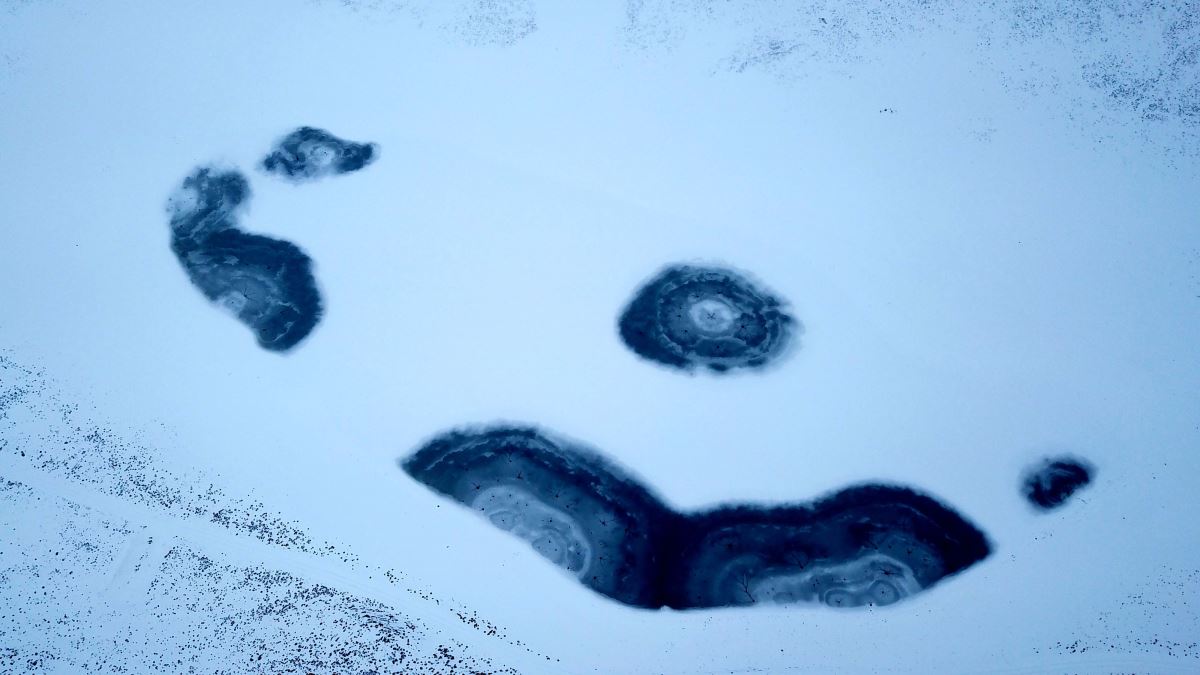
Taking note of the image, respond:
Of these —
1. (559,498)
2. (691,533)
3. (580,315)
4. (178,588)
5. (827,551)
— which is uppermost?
(580,315)

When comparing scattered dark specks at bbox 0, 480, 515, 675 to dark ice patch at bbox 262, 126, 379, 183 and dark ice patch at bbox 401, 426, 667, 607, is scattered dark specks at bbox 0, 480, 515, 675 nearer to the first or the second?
dark ice patch at bbox 401, 426, 667, 607

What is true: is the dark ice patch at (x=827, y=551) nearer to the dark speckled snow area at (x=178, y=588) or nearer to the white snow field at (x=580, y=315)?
the white snow field at (x=580, y=315)

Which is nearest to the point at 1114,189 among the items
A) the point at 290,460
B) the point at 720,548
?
the point at 720,548

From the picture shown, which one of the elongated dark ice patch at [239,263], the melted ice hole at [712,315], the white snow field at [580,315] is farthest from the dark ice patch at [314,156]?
the melted ice hole at [712,315]

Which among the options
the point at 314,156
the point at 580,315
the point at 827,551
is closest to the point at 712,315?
the point at 580,315

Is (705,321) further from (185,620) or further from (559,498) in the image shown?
(185,620)

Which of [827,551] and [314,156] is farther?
[314,156]

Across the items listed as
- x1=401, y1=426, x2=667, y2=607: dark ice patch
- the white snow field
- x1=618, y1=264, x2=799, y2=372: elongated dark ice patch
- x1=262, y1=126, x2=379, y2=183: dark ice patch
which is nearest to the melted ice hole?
x1=618, y1=264, x2=799, y2=372: elongated dark ice patch
